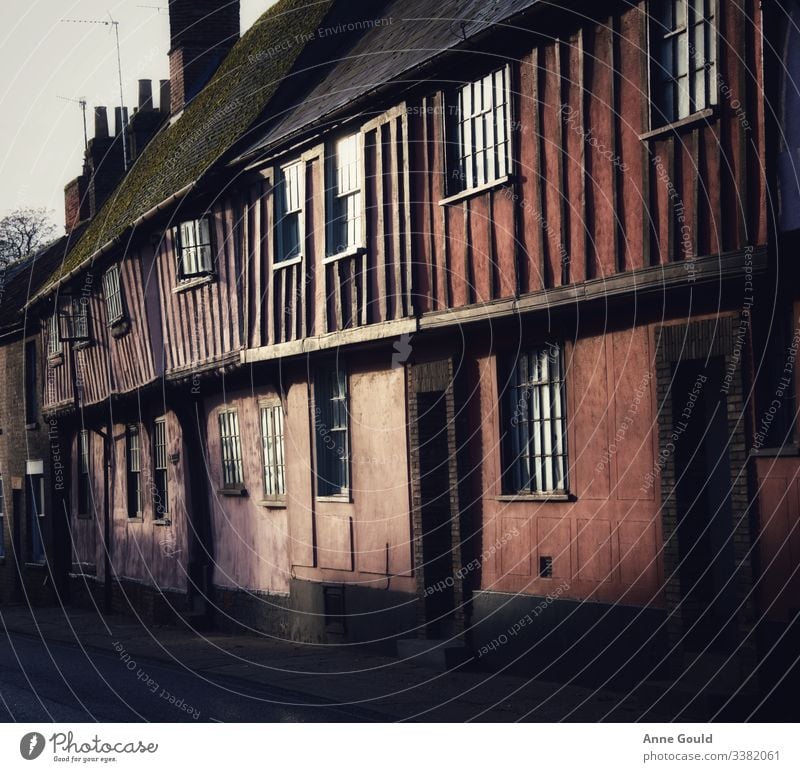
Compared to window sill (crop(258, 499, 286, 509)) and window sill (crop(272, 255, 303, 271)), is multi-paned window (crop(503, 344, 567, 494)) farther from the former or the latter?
window sill (crop(258, 499, 286, 509))

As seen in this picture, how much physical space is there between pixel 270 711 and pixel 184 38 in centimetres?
1886

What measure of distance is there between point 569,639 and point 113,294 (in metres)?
13.9

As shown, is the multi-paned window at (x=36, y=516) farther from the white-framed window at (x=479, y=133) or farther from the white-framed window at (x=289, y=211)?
the white-framed window at (x=479, y=133)

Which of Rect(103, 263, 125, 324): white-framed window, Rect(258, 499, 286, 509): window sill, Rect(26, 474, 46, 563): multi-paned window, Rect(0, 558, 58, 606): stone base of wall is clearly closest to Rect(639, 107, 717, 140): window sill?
Rect(258, 499, 286, 509): window sill

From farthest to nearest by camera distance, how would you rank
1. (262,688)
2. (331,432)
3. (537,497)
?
(331,432) < (537,497) < (262,688)

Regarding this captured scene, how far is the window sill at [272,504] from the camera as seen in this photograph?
1895cm

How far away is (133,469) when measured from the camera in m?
25.0

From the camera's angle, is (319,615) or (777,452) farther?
(319,615)

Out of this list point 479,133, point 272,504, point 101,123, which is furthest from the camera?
point 101,123

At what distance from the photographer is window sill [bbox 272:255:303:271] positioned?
17672 mm

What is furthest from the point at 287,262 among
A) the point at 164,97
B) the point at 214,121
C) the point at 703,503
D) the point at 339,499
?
the point at 164,97

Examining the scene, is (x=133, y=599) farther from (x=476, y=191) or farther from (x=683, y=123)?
(x=683, y=123)

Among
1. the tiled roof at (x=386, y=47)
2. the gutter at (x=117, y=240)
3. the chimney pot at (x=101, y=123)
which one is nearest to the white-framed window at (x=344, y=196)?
the tiled roof at (x=386, y=47)

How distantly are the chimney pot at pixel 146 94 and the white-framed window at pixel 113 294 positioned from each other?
6895 millimetres
